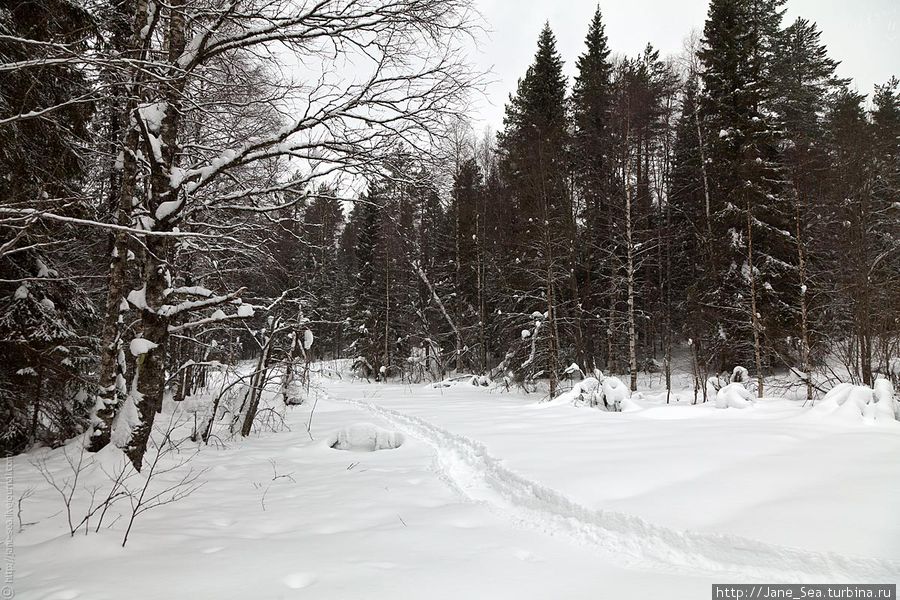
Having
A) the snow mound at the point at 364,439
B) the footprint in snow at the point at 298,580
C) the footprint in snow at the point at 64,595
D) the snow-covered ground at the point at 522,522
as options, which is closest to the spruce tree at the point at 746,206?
the snow-covered ground at the point at 522,522

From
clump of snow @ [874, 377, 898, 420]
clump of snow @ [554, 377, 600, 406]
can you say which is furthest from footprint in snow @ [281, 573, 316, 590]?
clump of snow @ [554, 377, 600, 406]

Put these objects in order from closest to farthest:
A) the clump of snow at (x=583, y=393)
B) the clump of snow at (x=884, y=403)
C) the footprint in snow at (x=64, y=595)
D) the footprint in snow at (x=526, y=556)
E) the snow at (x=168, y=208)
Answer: the footprint in snow at (x=64, y=595)
the footprint in snow at (x=526, y=556)
the snow at (x=168, y=208)
the clump of snow at (x=884, y=403)
the clump of snow at (x=583, y=393)

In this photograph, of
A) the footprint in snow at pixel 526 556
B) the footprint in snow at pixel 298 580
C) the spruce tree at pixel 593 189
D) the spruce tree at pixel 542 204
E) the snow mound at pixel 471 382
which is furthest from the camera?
the snow mound at pixel 471 382

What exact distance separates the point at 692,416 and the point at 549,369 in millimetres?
7322

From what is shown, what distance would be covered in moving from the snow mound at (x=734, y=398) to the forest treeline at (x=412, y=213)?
14.5 ft

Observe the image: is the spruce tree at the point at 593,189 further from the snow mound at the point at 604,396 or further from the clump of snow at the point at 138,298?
the clump of snow at the point at 138,298

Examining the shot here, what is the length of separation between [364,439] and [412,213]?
4415mm

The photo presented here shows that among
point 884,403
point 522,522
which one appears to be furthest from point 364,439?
point 884,403

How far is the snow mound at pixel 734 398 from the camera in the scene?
742cm

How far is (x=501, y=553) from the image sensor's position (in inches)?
125

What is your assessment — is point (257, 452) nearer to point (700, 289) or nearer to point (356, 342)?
point (700, 289)

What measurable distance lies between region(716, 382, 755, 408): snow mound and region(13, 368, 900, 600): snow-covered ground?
0.99 metres

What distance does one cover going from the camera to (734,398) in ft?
24.7

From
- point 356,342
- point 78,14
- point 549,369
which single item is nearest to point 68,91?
point 78,14
